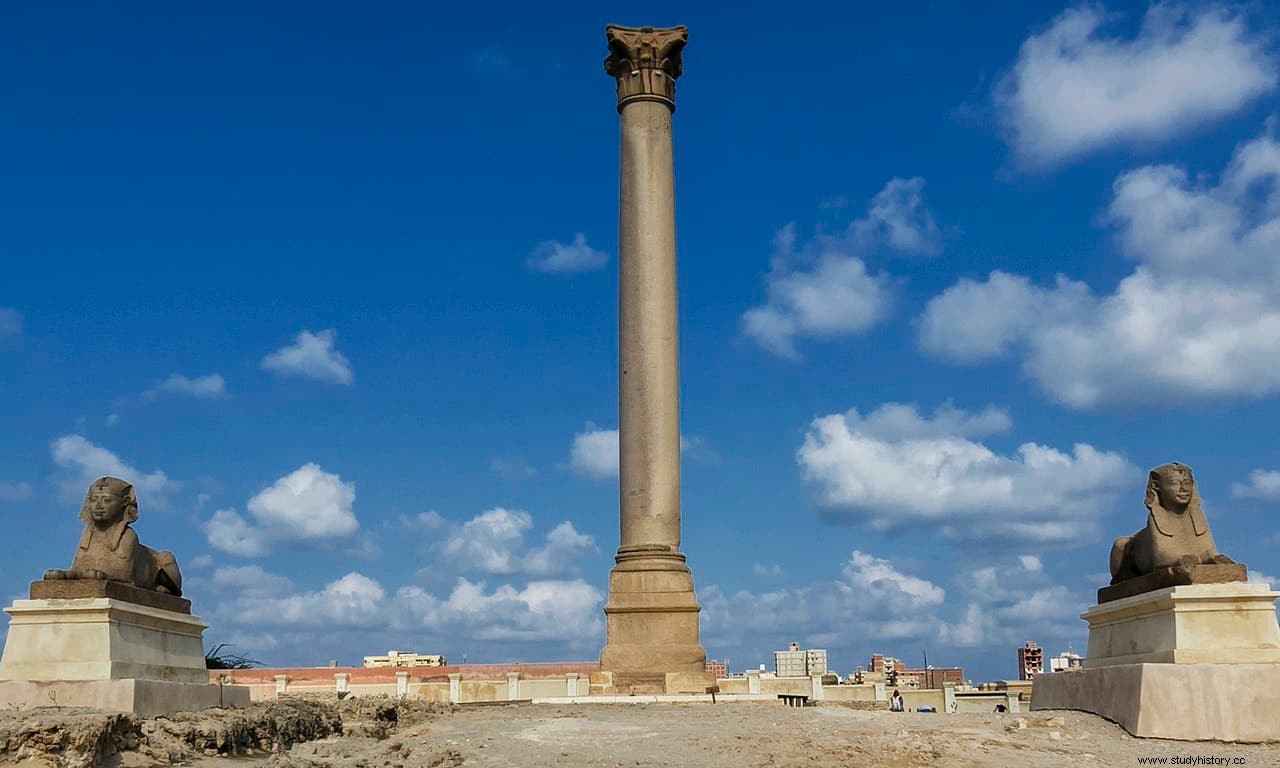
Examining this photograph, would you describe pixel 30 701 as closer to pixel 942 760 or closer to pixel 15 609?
pixel 15 609

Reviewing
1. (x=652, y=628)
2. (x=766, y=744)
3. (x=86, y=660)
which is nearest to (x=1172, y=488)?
(x=766, y=744)

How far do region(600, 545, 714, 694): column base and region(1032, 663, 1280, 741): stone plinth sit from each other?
9483 millimetres

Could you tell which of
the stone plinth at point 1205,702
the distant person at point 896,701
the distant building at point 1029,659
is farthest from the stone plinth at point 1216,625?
the distant building at point 1029,659

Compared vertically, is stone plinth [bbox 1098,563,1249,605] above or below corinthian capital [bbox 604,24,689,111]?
below

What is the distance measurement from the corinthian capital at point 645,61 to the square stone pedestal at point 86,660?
47.7ft

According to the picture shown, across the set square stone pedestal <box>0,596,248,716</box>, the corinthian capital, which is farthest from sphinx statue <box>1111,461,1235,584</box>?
the corinthian capital

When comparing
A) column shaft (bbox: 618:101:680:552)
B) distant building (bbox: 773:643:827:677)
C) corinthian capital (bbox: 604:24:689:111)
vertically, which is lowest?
distant building (bbox: 773:643:827:677)

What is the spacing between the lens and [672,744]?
12.6m

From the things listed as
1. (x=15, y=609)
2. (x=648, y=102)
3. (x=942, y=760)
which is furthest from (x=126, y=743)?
(x=648, y=102)

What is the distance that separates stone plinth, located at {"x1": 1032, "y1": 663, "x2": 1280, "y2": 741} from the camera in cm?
1219

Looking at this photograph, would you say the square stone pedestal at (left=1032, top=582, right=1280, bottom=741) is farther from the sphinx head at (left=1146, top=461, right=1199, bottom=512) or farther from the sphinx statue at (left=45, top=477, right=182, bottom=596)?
the sphinx statue at (left=45, top=477, right=182, bottom=596)

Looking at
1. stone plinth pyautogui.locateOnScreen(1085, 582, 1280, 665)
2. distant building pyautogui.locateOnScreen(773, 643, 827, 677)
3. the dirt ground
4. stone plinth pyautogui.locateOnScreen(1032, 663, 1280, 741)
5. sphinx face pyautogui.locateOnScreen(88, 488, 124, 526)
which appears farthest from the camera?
distant building pyautogui.locateOnScreen(773, 643, 827, 677)

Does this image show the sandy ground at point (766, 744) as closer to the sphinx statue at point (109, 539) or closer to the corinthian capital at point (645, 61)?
the sphinx statue at point (109, 539)

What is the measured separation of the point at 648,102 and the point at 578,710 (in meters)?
12.4
